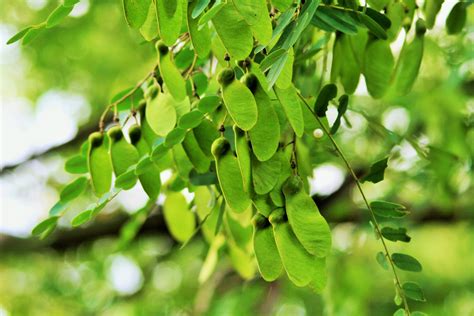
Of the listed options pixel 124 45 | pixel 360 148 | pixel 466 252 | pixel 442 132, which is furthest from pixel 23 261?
pixel 442 132

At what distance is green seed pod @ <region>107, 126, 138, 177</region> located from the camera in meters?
0.74

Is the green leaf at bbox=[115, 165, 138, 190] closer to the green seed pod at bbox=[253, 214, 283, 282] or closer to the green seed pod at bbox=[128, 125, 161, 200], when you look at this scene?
the green seed pod at bbox=[128, 125, 161, 200]

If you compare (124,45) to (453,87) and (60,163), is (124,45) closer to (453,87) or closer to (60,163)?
(60,163)

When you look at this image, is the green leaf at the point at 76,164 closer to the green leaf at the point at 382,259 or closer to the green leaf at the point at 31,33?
the green leaf at the point at 31,33

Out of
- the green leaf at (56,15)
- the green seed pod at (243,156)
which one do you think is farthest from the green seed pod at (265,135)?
the green leaf at (56,15)

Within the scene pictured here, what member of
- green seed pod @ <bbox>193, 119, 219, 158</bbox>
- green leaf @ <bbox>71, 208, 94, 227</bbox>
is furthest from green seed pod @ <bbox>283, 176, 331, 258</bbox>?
green leaf @ <bbox>71, 208, 94, 227</bbox>

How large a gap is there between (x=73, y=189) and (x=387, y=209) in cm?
32

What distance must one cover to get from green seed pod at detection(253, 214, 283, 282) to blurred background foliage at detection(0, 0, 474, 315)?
0.76 meters

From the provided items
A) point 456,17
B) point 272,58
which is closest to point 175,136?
point 272,58

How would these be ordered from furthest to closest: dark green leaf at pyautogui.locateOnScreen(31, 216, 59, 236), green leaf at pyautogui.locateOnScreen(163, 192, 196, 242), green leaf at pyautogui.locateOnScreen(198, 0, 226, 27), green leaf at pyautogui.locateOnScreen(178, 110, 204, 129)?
green leaf at pyautogui.locateOnScreen(163, 192, 196, 242)
dark green leaf at pyautogui.locateOnScreen(31, 216, 59, 236)
green leaf at pyautogui.locateOnScreen(178, 110, 204, 129)
green leaf at pyautogui.locateOnScreen(198, 0, 226, 27)

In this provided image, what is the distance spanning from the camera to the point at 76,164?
89cm

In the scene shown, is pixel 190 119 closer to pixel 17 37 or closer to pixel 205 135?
pixel 205 135

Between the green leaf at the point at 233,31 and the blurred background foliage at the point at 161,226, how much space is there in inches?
31.8

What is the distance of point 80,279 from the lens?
2949mm
